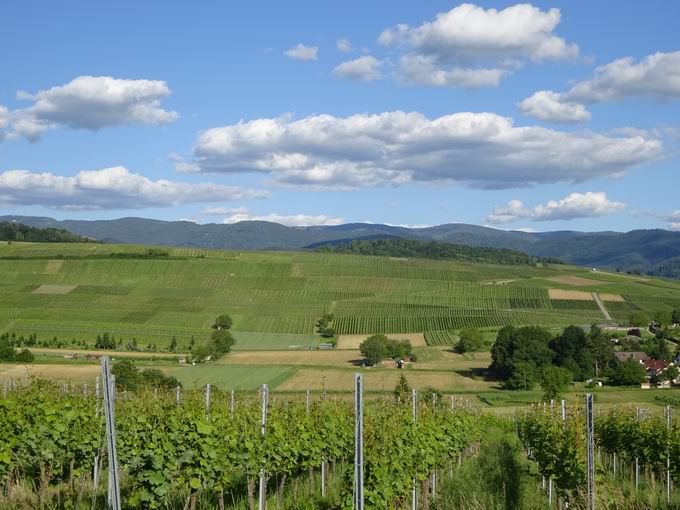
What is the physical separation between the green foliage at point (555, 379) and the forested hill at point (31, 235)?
379 ft

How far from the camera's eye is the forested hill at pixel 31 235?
5768 inches

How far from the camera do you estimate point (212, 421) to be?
12.9 m

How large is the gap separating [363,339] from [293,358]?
1446cm

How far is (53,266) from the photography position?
109 m

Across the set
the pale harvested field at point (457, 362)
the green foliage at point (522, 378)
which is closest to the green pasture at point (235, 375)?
the pale harvested field at point (457, 362)

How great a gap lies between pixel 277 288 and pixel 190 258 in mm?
21794

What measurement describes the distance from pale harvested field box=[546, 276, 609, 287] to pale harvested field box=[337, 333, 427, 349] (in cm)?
4468

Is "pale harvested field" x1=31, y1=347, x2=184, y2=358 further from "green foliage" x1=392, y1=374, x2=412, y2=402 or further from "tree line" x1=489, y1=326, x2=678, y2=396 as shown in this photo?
"tree line" x1=489, y1=326, x2=678, y2=396

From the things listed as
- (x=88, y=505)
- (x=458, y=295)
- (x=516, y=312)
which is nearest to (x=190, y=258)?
(x=458, y=295)

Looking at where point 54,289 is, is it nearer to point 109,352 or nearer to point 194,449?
point 109,352

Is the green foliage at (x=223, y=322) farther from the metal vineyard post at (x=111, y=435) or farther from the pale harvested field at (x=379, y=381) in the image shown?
the metal vineyard post at (x=111, y=435)

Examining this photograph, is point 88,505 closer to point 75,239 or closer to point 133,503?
point 133,503

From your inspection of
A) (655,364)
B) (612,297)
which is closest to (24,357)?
(655,364)

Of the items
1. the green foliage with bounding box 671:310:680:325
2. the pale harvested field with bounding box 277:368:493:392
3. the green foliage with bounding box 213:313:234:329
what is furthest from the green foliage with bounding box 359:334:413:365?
the green foliage with bounding box 671:310:680:325
